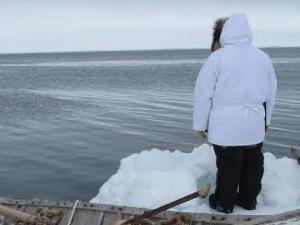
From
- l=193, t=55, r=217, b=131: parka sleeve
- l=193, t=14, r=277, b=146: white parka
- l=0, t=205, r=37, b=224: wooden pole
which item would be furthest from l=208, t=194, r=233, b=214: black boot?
l=0, t=205, r=37, b=224: wooden pole

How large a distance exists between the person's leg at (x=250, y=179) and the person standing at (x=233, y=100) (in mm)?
91

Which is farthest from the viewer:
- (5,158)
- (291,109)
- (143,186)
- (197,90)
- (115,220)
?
(291,109)

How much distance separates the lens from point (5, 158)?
48.1 ft

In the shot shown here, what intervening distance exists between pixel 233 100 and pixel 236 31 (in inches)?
34.9

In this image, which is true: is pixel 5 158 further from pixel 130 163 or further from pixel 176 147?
pixel 130 163

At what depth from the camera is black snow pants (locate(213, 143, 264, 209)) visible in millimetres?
6410

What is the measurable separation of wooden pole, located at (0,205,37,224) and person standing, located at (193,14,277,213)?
2376 mm

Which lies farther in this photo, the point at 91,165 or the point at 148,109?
the point at 148,109

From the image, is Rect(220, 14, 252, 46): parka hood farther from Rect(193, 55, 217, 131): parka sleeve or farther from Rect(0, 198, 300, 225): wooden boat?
Rect(0, 198, 300, 225): wooden boat

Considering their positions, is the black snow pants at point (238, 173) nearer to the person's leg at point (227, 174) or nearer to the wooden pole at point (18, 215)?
the person's leg at point (227, 174)

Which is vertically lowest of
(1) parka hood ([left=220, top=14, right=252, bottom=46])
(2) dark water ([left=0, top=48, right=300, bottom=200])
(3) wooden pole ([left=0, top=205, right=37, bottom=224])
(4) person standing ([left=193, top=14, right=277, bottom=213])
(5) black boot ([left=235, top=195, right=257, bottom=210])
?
(2) dark water ([left=0, top=48, right=300, bottom=200])

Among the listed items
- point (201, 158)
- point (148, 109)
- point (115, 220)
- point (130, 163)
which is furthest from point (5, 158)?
point (148, 109)

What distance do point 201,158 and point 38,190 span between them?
5199mm

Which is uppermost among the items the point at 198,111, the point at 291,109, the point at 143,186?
the point at 198,111
